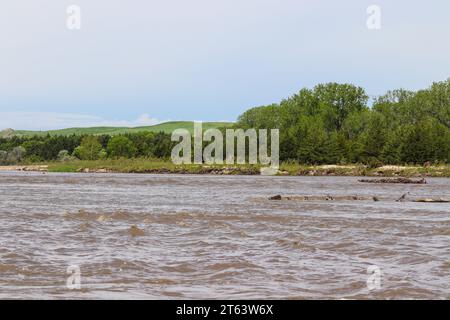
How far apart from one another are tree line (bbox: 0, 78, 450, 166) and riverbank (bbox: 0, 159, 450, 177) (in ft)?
17.8

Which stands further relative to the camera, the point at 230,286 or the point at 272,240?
the point at 272,240

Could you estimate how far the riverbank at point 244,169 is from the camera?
231ft

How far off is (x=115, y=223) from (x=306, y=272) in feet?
29.7

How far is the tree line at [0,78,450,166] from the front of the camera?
81000 millimetres

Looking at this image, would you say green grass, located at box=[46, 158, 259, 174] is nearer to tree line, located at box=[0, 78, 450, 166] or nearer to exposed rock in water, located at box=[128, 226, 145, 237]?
tree line, located at box=[0, 78, 450, 166]

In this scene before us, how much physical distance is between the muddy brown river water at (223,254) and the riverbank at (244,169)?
49348mm

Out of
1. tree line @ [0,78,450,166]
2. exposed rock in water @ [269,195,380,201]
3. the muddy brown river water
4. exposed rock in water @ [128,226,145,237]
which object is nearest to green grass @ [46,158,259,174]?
tree line @ [0,78,450,166]

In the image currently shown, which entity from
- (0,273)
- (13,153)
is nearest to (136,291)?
(0,273)

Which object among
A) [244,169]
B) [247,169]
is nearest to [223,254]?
[247,169]

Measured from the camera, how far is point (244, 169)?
81.3 meters

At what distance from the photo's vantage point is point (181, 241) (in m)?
14.8
